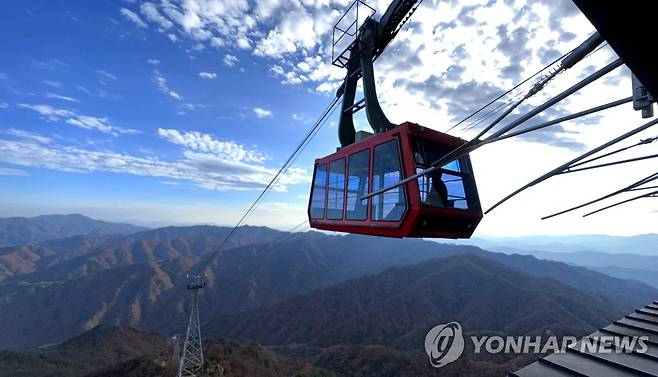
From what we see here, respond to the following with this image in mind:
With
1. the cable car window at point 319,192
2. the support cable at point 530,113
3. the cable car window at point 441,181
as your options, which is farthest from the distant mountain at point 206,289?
the support cable at point 530,113

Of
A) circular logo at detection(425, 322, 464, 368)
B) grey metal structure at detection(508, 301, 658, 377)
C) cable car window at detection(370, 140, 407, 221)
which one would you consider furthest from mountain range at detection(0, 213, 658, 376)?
grey metal structure at detection(508, 301, 658, 377)

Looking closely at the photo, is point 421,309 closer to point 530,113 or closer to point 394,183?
point 394,183

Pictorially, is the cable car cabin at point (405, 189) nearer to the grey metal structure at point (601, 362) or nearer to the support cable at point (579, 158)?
the grey metal structure at point (601, 362)

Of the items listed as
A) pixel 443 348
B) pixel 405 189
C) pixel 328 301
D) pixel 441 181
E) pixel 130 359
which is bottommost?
pixel 328 301

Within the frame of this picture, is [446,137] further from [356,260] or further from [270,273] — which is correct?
[356,260]

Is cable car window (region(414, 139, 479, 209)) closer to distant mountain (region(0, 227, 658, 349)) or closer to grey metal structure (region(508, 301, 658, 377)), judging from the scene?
grey metal structure (region(508, 301, 658, 377))

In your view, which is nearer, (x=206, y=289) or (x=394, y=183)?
(x=394, y=183)

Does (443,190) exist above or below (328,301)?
above

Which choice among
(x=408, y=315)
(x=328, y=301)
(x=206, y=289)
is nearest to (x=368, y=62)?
(x=408, y=315)
